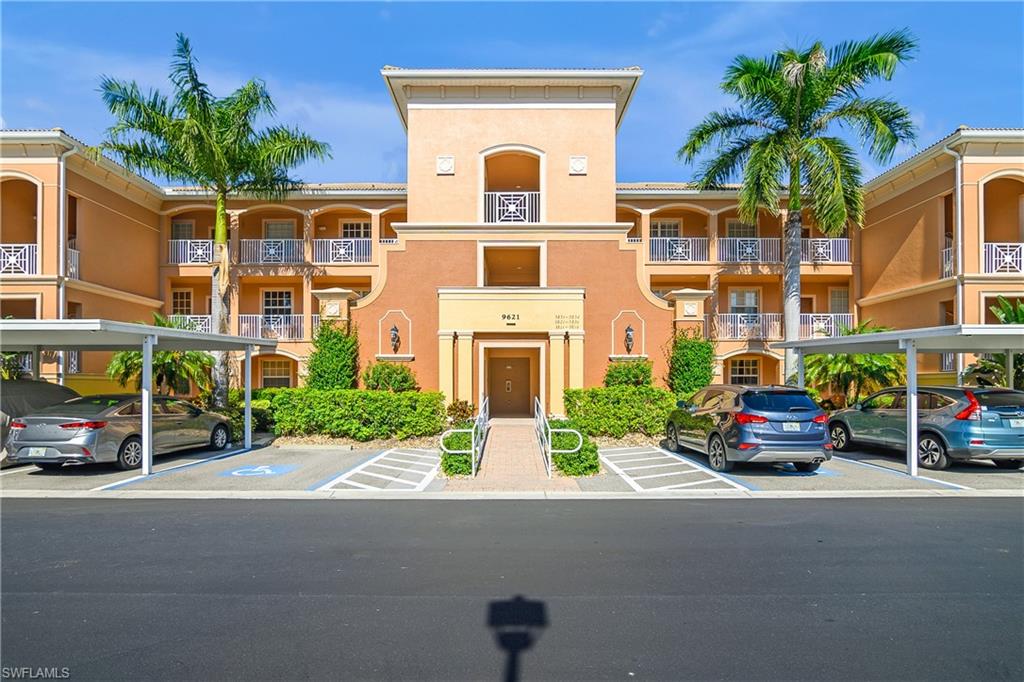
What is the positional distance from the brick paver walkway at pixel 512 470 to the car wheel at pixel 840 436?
6.83 m

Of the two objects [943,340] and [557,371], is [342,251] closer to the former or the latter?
[557,371]

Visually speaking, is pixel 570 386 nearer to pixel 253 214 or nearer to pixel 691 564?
pixel 691 564

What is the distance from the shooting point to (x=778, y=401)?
10.6m

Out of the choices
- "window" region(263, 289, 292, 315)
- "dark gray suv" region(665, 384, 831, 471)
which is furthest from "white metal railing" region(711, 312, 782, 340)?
"window" region(263, 289, 292, 315)

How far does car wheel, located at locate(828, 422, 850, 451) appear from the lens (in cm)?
1371

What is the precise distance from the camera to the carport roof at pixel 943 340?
33.3ft

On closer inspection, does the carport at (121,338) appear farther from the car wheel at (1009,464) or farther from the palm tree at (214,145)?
the car wheel at (1009,464)

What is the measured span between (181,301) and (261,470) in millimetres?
18153

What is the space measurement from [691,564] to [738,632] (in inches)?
59.4

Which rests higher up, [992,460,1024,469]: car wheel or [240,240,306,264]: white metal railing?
[240,240,306,264]: white metal railing

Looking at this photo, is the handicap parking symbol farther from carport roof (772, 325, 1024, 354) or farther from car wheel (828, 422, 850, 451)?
car wheel (828, 422, 850, 451)

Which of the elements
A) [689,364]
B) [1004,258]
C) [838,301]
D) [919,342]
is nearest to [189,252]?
[689,364]

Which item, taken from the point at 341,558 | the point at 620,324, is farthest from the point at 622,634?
the point at 620,324

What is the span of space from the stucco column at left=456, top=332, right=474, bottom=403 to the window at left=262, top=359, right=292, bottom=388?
10541mm
